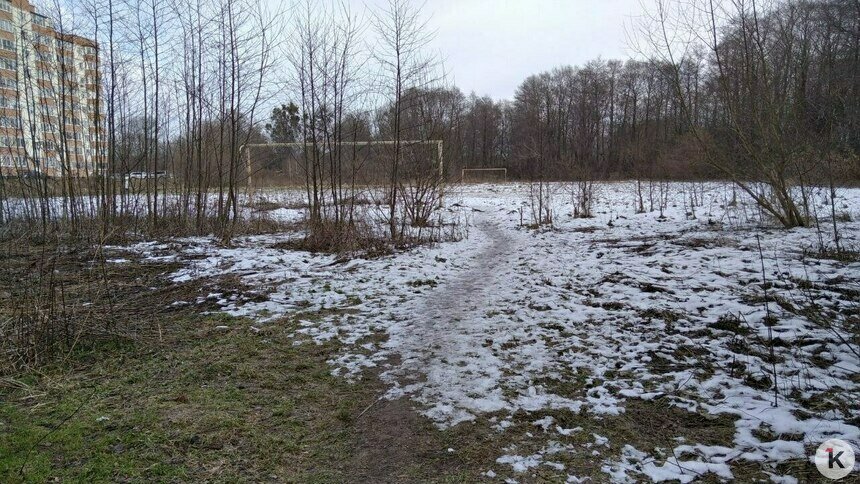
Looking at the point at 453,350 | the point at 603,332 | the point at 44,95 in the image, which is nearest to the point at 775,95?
the point at 603,332

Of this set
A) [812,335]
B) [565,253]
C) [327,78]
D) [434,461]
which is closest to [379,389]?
[434,461]

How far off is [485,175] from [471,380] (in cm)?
4029

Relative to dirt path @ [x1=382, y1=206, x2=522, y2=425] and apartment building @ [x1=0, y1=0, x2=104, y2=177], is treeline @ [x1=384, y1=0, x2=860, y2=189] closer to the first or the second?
dirt path @ [x1=382, y1=206, x2=522, y2=425]

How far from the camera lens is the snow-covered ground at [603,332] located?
2914 millimetres

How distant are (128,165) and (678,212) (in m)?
16.0

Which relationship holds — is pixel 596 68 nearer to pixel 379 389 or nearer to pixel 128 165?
pixel 128 165

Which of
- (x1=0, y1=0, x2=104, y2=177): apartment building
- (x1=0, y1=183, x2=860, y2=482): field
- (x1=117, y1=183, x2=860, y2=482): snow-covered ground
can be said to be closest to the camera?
(x1=0, y1=183, x2=860, y2=482): field

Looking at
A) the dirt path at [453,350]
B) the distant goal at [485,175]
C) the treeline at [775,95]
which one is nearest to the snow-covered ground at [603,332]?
the dirt path at [453,350]

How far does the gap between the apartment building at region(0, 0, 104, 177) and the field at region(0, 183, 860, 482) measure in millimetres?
7328

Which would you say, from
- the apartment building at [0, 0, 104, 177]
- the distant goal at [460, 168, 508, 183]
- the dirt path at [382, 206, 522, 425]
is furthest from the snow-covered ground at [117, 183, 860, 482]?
the distant goal at [460, 168, 508, 183]

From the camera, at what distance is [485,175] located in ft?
142

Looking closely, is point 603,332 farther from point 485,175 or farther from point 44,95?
point 485,175

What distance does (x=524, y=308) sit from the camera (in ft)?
18.6

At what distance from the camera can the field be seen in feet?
8.88
